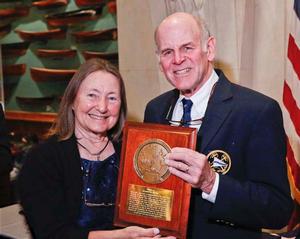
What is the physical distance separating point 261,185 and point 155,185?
1.11 feet

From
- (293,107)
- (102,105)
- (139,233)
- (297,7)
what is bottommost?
(139,233)

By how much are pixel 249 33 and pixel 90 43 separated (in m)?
2.06

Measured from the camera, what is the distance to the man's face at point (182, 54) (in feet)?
4.91

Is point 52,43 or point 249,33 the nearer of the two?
point 249,33

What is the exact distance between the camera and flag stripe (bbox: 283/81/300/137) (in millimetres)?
2156

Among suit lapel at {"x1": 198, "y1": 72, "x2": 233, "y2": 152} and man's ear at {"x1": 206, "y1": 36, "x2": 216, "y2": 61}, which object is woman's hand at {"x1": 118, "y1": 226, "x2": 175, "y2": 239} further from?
man's ear at {"x1": 206, "y1": 36, "x2": 216, "y2": 61}

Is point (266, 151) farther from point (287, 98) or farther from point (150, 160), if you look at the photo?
point (287, 98)

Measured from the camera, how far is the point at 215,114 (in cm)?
151

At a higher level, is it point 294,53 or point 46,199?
point 294,53

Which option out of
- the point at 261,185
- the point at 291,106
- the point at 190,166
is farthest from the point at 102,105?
the point at 291,106

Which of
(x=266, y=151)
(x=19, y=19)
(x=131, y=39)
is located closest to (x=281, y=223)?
(x=266, y=151)

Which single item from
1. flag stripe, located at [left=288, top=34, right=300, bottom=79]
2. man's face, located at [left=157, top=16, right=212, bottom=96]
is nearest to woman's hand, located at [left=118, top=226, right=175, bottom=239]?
man's face, located at [left=157, top=16, right=212, bottom=96]

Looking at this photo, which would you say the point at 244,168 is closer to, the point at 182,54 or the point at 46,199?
the point at 182,54

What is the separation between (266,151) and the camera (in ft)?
4.63
